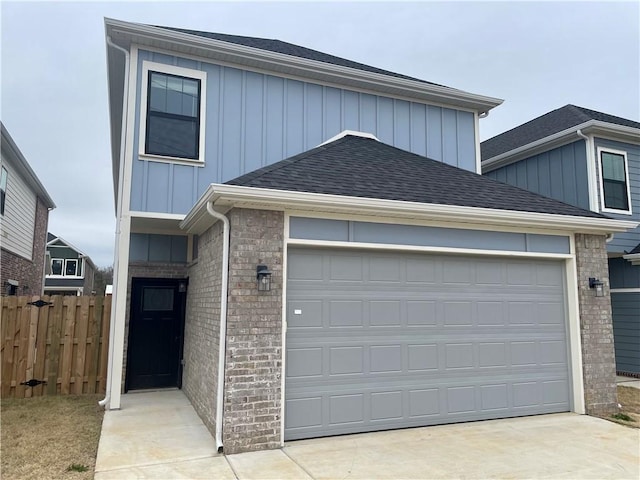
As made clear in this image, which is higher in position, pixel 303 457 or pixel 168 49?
pixel 168 49

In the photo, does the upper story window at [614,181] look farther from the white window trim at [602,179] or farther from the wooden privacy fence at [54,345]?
the wooden privacy fence at [54,345]

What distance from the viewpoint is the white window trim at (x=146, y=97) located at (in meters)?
7.59

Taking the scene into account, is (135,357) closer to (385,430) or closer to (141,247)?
(141,247)

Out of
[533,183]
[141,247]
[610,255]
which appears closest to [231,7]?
[141,247]

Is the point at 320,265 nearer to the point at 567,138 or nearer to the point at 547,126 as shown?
the point at 567,138

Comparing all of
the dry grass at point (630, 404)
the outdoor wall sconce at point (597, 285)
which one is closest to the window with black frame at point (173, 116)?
the outdoor wall sconce at point (597, 285)

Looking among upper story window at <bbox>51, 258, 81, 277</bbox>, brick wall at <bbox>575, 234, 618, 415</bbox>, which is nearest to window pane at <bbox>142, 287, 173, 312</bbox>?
brick wall at <bbox>575, 234, 618, 415</bbox>

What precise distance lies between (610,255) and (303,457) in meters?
10.2

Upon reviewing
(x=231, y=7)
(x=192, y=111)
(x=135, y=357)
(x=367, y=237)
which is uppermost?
(x=231, y=7)

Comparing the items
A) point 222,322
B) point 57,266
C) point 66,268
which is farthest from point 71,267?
point 222,322

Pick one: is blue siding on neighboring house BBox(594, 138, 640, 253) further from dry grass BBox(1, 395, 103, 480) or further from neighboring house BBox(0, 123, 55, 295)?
neighboring house BBox(0, 123, 55, 295)

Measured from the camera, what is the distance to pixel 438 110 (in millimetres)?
9922

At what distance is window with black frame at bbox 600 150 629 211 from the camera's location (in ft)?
36.9

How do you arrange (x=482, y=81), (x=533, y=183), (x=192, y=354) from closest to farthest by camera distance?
1. (x=192, y=354)
2. (x=533, y=183)
3. (x=482, y=81)
